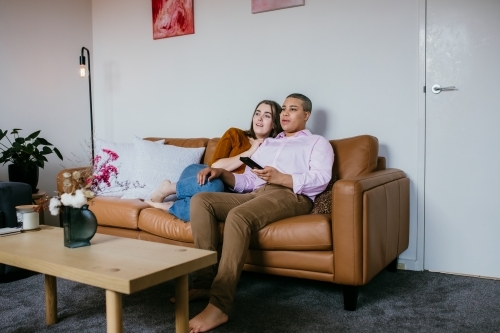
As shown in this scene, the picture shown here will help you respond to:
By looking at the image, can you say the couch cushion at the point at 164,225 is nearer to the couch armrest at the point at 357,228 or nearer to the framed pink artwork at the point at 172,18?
the couch armrest at the point at 357,228

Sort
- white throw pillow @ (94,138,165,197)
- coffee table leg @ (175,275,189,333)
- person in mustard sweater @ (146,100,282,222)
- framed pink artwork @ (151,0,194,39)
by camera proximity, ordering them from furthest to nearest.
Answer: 1. framed pink artwork @ (151,0,194,39)
2. white throw pillow @ (94,138,165,197)
3. person in mustard sweater @ (146,100,282,222)
4. coffee table leg @ (175,275,189,333)

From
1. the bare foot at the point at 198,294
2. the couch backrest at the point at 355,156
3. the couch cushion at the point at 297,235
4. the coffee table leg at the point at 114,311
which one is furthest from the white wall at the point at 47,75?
the coffee table leg at the point at 114,311

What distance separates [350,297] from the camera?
2121mm

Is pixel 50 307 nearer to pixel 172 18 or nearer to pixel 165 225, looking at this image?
pixel 165 225

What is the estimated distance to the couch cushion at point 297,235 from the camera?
2.12 meters

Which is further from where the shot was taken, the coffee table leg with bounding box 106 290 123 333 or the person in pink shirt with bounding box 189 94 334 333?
the person in pink shirt with bounding box 189 94 334 333

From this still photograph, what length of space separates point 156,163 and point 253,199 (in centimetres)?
102

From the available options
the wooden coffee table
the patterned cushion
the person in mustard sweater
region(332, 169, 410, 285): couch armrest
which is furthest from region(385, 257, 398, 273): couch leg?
the wooden coffee table

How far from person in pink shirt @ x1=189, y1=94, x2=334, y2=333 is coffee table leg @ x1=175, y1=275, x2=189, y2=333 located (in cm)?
21

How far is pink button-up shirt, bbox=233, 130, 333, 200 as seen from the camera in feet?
7.91

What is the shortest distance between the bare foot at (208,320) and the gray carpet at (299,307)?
1.6 inches

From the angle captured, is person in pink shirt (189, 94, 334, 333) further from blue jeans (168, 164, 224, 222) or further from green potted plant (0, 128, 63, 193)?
green potted plant (0, 128, 63, 193)

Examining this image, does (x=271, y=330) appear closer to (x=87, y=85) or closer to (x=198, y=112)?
(x=198, y=112)

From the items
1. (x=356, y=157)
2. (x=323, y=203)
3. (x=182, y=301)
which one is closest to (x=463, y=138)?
(x=356, y=157)
